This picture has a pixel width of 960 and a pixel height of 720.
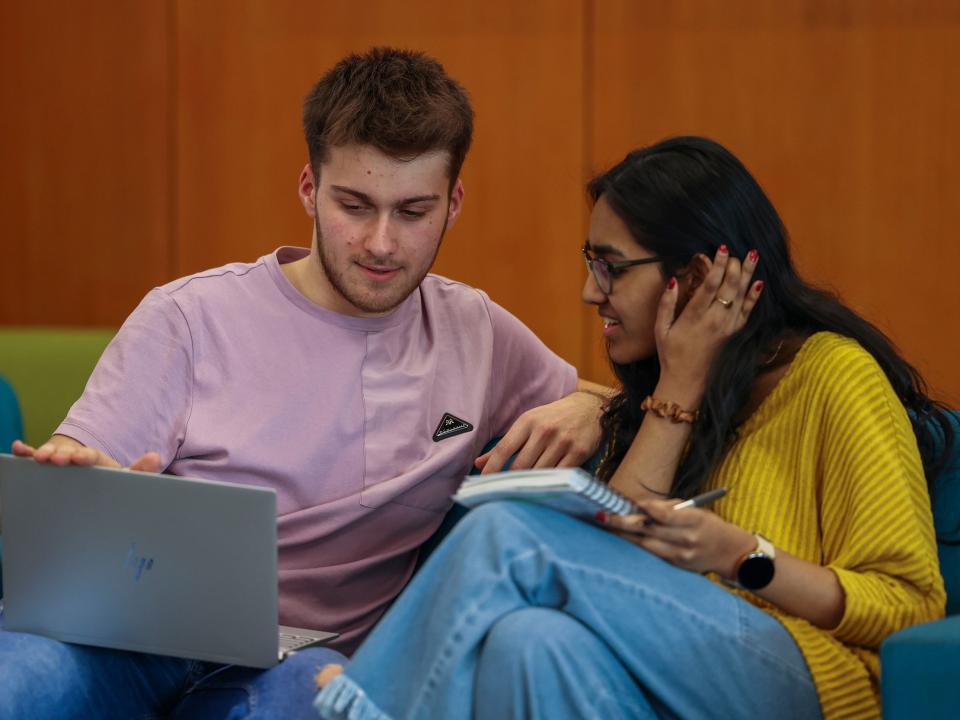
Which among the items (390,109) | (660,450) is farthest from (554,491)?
(390,109)

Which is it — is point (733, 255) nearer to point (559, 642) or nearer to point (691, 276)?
point (691, 276)

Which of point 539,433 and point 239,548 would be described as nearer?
point 239,548

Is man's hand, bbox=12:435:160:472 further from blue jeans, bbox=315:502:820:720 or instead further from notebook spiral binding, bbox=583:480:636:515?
notebook spiral binding, bbox=583:480:636:515

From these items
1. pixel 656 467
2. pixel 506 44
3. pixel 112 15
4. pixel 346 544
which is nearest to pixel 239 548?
pixel 346 544

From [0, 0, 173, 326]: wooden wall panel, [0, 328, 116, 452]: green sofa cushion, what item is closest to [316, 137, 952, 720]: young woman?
[0, 328, 116, 452]: green sofa cushion

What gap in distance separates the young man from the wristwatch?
17.6 inches

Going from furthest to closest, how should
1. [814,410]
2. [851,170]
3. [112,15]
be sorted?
[112,15] < [851,170] < [814,410]

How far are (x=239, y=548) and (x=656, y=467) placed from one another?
57cm

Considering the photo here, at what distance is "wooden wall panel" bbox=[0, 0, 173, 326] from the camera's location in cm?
368

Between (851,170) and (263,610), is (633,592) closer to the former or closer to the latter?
(263,610)

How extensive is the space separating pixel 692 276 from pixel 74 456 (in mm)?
844

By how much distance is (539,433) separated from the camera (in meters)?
1.94

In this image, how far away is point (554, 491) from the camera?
1.47 m

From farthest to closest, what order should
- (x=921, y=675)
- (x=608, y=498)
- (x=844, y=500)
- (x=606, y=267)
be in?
(x=606, y=267)
(x=844, y=500)
(x=608, y=498)
(x=921, y=675)
